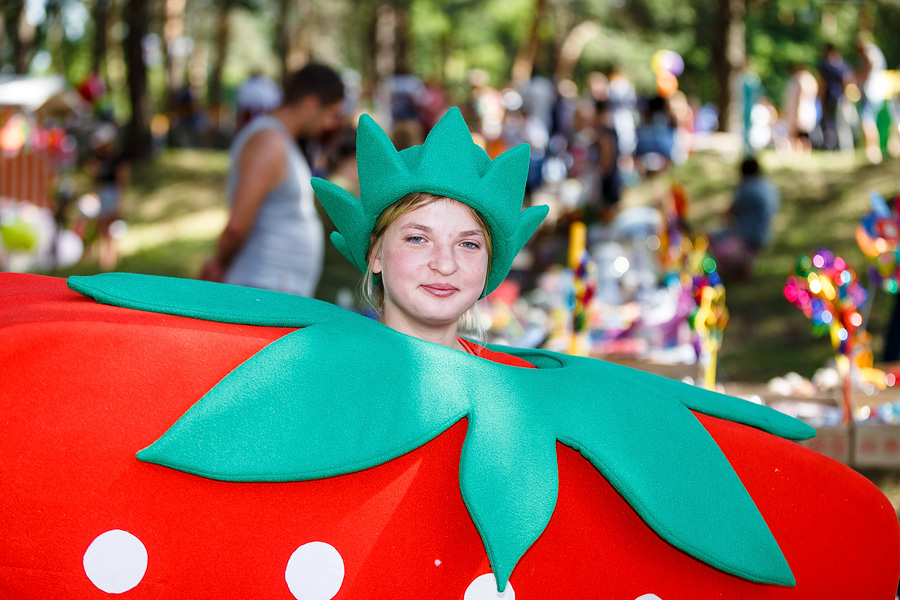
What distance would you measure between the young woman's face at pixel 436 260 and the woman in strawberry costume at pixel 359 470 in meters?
0.04

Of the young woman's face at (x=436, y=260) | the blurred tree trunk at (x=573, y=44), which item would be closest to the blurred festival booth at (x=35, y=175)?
the young woman's face at (x=436, y=260)

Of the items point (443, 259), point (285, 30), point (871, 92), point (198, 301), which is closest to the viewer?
point (198, 301)

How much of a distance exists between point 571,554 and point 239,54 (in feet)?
125

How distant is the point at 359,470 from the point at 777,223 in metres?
8.78

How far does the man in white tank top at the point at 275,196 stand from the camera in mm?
3258

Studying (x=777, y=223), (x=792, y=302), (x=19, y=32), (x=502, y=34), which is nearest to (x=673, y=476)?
(x=792, y=302)

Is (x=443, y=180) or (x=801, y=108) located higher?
(x=801, y=108)

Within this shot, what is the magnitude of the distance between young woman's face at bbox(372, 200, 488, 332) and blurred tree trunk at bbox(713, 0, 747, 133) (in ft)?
41.2

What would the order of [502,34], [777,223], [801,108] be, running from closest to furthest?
[777,223] → [801,108] → [502,34]

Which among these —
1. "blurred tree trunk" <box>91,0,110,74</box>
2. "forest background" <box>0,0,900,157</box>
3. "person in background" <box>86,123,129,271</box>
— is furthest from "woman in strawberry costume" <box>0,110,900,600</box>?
"blurred tree trunk" <box>91,0,110,74</box>

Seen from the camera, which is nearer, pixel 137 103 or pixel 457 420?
pixel 457 420

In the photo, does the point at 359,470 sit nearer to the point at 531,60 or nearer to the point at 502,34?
the point at 531,60

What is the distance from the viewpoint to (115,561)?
4.77 feet

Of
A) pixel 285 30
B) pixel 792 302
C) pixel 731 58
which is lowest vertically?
pixel 792 302
